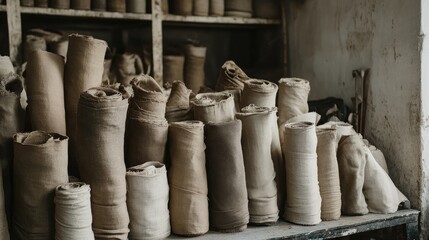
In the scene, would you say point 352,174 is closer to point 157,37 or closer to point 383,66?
point 383,66

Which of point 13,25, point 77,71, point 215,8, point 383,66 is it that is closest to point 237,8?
point 215,8

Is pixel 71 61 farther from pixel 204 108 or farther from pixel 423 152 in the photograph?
pixel 423 152

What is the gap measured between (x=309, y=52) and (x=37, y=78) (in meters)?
1.85

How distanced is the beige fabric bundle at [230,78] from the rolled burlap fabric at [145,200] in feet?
2.12

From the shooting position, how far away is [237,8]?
3.31 m

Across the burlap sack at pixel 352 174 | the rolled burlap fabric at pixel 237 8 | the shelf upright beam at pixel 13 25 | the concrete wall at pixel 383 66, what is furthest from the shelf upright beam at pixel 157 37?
the burlap sack at pixel 352 174

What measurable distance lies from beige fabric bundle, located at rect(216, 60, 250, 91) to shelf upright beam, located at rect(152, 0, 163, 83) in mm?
875

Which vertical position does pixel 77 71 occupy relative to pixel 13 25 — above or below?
below

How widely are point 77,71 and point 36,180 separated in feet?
1.50

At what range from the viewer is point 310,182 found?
6.54 ft

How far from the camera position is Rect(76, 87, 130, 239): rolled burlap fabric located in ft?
5.39

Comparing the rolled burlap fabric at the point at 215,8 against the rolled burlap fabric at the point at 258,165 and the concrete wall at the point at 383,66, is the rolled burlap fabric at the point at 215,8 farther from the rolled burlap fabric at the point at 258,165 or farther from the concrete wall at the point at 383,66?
the rolled burlap fabric at the point at 258,165

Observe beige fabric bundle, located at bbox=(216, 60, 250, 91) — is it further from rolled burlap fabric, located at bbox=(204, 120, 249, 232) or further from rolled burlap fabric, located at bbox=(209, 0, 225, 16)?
rolled burlap fabric, located at bbox=(209, 0, 225, 16)

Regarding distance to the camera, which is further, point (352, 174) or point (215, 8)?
point (215, 8)
